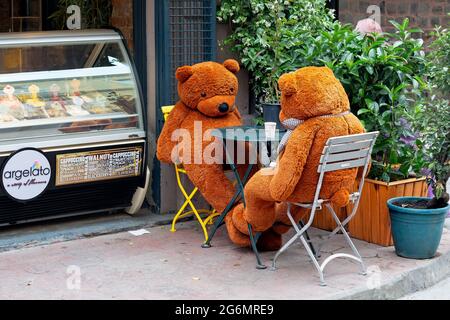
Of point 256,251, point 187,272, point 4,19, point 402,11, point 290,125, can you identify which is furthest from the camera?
point 402,11

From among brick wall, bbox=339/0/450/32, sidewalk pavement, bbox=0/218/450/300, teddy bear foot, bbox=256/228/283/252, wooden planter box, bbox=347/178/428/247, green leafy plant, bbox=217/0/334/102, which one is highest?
brick wall, bbox=339/0/450/32

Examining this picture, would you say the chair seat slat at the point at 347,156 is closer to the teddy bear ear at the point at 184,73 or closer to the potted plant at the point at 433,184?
the potted plant at the point at 433,184

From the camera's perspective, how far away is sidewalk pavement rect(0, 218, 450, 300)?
5805 millimetres

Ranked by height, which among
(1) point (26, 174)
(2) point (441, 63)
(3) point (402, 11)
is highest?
(3) point (402, 11)

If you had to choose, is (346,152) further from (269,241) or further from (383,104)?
(269,241)

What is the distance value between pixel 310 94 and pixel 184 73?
143cm

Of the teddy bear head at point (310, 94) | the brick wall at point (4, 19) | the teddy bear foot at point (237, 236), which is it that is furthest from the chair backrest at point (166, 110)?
the brick wall at point (4, 19)

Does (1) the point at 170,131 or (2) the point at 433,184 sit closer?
(2) the point at 433,184

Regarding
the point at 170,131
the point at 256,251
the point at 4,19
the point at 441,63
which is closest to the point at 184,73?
the point at 170,131

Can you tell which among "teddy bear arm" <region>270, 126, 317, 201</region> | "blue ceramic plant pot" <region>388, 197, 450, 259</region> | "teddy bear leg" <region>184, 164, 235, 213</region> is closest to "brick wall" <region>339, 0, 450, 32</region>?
"teddy bear leg" <region>184, 164, 235, 213</region>

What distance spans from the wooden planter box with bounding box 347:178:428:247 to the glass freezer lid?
2.11 metres

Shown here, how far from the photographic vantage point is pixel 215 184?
22.7 ft

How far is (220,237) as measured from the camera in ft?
23.7

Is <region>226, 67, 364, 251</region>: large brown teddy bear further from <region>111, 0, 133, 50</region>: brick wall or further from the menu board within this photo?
<region>111, 0, 133, 50</region>: brick wall
